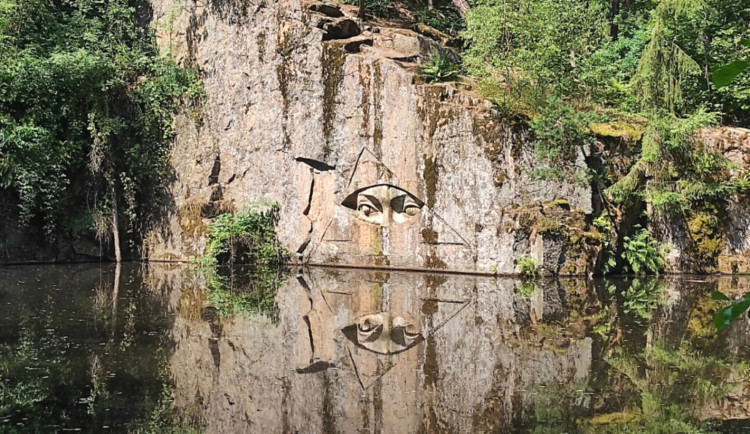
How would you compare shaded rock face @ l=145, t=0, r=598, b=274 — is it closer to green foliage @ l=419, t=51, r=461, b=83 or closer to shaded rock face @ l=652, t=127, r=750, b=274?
green foliage @ l=419, t=51, r=461, b=83

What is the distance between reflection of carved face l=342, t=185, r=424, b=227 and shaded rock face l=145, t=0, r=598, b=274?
28 millimetres

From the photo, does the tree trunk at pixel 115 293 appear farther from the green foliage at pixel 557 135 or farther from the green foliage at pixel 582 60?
the green foliage at pixel 582 60

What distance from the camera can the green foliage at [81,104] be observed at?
1853 cm

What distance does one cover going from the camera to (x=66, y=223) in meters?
19.4

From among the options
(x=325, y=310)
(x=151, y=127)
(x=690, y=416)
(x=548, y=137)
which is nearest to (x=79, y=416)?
(x=690, y=416)

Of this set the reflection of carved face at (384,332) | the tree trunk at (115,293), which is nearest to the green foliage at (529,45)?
the reflection of carved face at (384,332)

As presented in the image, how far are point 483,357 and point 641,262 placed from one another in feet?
30.2

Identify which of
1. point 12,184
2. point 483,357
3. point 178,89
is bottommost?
point 483,357

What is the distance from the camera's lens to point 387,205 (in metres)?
17.3

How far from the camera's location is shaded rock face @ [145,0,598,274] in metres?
16.0

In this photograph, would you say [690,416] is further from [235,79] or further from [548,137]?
[235,79]

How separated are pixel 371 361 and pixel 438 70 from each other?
10.1m

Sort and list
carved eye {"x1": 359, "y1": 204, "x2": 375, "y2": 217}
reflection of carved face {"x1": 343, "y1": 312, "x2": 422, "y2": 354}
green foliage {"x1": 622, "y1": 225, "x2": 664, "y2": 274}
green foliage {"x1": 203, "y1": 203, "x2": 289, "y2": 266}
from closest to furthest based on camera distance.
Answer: reflection of carved face {"x1": 343, "y1": 312, "x2": 422, "y2": 354} < green foliage {"x1": 622, "y1": 225, "x2": 664, "y2": 274} < carved eye {"x1": 359, "y1": 204, "x2": 375, "y2": 217} < green foliage {"x1": 203, "y1": 203, "x2": 289, "y2": 266}

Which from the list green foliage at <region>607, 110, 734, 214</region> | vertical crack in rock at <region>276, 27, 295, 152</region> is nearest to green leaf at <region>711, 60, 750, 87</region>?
green foliage at <region>607, 110, 734, 214</region>
